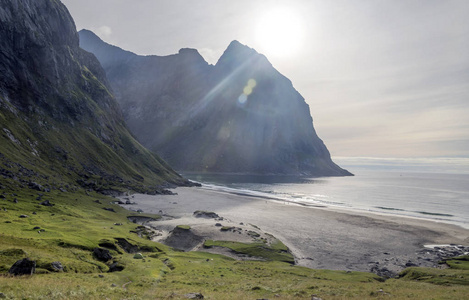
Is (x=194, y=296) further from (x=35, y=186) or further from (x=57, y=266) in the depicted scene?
(x=35, y=186)

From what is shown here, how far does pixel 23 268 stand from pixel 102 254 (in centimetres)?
1449

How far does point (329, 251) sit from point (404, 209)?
276ft

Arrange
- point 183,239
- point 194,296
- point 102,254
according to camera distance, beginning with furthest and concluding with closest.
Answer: point 183,239 < point 102,254 < point 194,296

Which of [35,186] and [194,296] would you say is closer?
[194,296]

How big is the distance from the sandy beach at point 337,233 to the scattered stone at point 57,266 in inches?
1427

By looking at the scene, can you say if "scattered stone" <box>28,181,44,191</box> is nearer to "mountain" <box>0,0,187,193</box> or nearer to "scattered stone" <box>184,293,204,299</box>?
"mountain" <box>0,0,187,193</box>

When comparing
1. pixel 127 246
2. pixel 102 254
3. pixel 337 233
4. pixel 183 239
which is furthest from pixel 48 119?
pixel 337 233

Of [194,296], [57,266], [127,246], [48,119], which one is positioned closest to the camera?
[194,296]

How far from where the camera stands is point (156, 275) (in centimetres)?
3431

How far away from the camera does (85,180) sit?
120m

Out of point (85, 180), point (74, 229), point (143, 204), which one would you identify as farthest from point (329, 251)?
point (85, 180)

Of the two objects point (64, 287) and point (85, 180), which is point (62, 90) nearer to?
point (85, 180)

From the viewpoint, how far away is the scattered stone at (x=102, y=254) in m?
38.7

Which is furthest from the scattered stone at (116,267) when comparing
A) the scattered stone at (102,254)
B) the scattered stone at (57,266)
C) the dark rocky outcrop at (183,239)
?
the dark rocky outcrop at (183,239)
